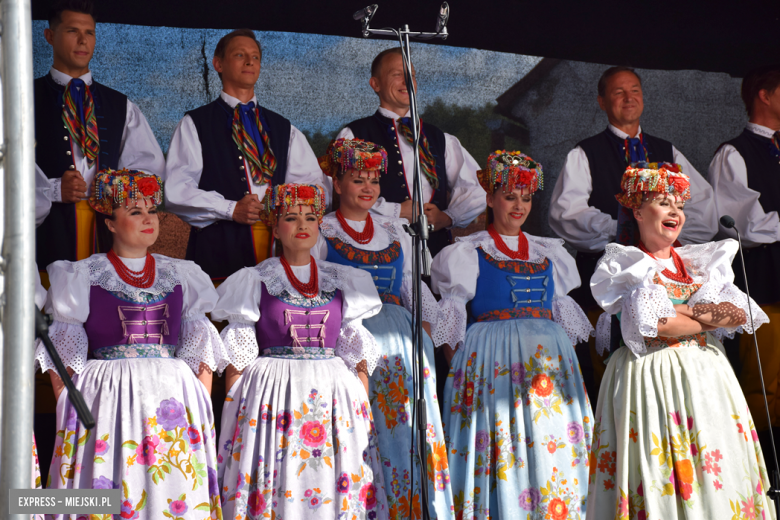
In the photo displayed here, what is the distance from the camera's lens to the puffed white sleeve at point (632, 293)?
11.3ft

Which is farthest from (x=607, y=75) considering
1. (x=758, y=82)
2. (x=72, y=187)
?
(x=72, y=187)

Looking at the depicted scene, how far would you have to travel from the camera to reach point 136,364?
355 centimetres

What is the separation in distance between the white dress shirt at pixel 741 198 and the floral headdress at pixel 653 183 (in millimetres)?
1399

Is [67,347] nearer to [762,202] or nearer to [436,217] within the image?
[436,217]

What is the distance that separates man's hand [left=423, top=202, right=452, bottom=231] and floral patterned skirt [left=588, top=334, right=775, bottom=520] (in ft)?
5.15

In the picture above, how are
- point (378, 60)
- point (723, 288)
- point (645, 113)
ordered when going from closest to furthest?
point (723, 288) < point (378, 60) < point (645, 113)

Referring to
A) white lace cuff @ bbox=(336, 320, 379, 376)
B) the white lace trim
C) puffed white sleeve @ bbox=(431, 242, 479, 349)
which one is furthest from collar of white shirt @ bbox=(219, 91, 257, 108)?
white lace cuff @ bbox=(336, 320, 379, 376)

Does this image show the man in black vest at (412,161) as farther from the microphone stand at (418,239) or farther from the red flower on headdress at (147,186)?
the microphone stand at (418,239)

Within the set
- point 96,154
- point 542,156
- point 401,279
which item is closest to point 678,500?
point 401,279

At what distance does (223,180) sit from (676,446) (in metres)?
2.56

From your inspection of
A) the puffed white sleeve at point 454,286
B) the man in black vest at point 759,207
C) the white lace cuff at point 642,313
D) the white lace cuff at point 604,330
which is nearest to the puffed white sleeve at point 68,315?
the puffed white sleeve at point 454,286

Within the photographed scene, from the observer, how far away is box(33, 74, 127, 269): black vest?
4.30 m

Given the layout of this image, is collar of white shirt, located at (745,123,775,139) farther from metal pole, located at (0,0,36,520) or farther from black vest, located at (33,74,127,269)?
metal pole, located at (0,0,36,520)

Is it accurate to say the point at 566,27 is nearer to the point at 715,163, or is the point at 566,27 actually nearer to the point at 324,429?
the point at 715,163
